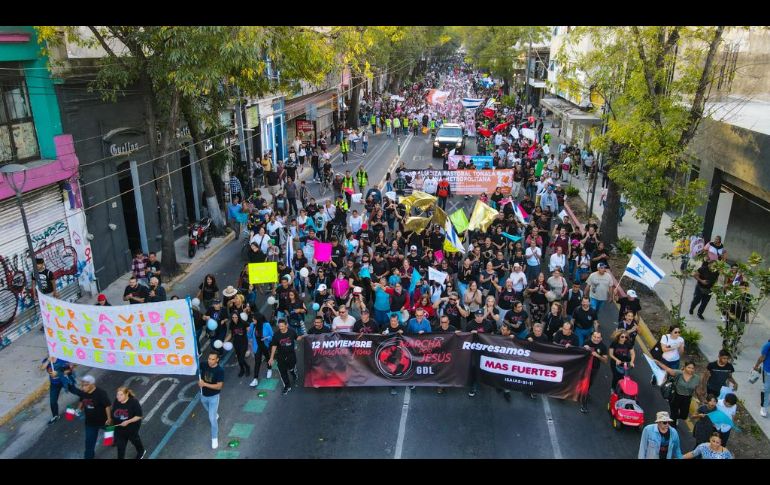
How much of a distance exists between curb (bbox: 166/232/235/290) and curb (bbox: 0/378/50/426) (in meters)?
5.35

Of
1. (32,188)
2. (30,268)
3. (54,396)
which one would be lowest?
(54,396)

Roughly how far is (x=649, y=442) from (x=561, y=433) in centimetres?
187

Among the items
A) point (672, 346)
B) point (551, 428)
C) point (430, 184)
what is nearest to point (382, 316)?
point (551, 428)

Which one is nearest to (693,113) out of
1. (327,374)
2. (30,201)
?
(327,374)

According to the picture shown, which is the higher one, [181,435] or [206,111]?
[206,111]

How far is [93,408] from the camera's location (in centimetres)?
850

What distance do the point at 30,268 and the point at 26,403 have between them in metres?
4.41

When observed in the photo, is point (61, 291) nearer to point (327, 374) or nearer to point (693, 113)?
point (327, 374)

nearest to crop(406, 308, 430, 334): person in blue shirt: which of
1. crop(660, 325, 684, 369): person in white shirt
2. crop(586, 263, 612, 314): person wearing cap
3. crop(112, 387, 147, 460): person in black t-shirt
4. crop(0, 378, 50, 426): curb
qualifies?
crop(660, 325, 684, 369): person in white shirt

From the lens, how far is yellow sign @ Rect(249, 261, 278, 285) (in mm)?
13539

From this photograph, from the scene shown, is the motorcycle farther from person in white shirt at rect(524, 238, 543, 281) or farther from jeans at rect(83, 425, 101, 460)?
jeans at rect(83, 425, 101, 460)

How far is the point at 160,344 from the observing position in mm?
9859

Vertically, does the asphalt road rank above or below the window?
below

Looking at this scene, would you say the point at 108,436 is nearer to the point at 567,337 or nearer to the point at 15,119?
the point at 567,337
